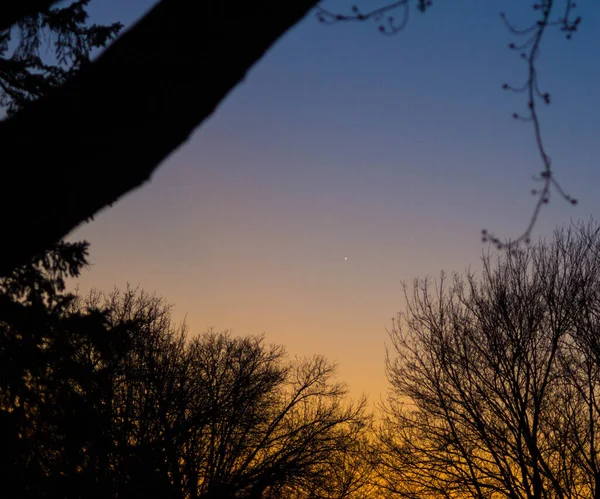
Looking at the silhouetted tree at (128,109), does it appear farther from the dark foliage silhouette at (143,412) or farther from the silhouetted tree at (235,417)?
the silhouetted tree at (235,417)

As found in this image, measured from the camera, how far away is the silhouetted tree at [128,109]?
1.80m

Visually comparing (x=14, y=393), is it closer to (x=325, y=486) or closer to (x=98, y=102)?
(x=98, y=102)

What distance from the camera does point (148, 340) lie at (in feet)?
76.4

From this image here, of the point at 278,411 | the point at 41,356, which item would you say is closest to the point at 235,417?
the point at 278,411

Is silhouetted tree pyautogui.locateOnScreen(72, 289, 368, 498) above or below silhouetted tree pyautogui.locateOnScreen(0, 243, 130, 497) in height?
above

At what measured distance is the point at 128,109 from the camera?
1.79 m

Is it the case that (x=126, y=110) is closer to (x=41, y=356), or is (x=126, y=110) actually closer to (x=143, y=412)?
(x=41, y=356)

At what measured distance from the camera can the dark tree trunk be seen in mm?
1797

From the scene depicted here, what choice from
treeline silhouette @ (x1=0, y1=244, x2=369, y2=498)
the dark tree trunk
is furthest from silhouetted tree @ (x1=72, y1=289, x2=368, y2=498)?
the dark tree trunk

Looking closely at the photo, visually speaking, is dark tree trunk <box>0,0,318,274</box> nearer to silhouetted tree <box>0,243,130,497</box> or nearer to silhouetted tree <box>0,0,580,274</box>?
silhouetted tree <box>0,0,580,274</box>

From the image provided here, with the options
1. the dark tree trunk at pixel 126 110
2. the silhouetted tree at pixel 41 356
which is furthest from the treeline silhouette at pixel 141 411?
the dark tree trunk at pixel 126 110

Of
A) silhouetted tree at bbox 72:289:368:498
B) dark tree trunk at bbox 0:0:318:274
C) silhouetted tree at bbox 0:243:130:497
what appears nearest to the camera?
dark tree trunk at bbox 0:0:318:274

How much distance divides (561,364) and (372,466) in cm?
642

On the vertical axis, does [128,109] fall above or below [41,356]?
below
